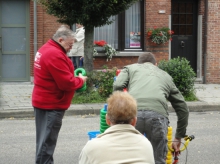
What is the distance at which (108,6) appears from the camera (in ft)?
44.6

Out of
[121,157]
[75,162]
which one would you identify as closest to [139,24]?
[75,162]

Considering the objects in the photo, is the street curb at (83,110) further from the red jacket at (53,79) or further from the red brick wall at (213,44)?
the red jacket at (53,79)

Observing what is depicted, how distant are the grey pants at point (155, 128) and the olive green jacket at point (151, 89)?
6 cm

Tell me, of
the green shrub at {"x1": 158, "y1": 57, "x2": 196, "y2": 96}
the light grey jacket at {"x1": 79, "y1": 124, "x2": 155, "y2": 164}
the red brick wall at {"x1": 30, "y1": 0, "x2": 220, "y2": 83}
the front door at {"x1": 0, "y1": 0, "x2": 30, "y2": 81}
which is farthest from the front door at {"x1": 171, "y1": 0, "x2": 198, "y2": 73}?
the light grey jacket at {"x1": 79, "y1": 124, "x2": 155, "y2": 164}

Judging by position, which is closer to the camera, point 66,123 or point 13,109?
point 66,123

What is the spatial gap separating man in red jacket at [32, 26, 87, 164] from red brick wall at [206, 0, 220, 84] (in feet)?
42.1

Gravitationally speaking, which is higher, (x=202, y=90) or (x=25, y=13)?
(x=25, y=13)

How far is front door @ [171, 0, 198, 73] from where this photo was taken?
18.7 m

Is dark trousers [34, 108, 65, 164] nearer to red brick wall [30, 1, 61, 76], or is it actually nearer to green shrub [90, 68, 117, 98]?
green shrub [90, 68, 117, 98]

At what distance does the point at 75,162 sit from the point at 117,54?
10303mm

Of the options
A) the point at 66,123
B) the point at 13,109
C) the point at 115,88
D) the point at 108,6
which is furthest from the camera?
the point at 108,6

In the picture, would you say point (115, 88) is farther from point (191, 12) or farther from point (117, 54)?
point (191, 12)

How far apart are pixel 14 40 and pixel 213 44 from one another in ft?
21.9

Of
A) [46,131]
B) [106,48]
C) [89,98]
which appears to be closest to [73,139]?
[46,131]
